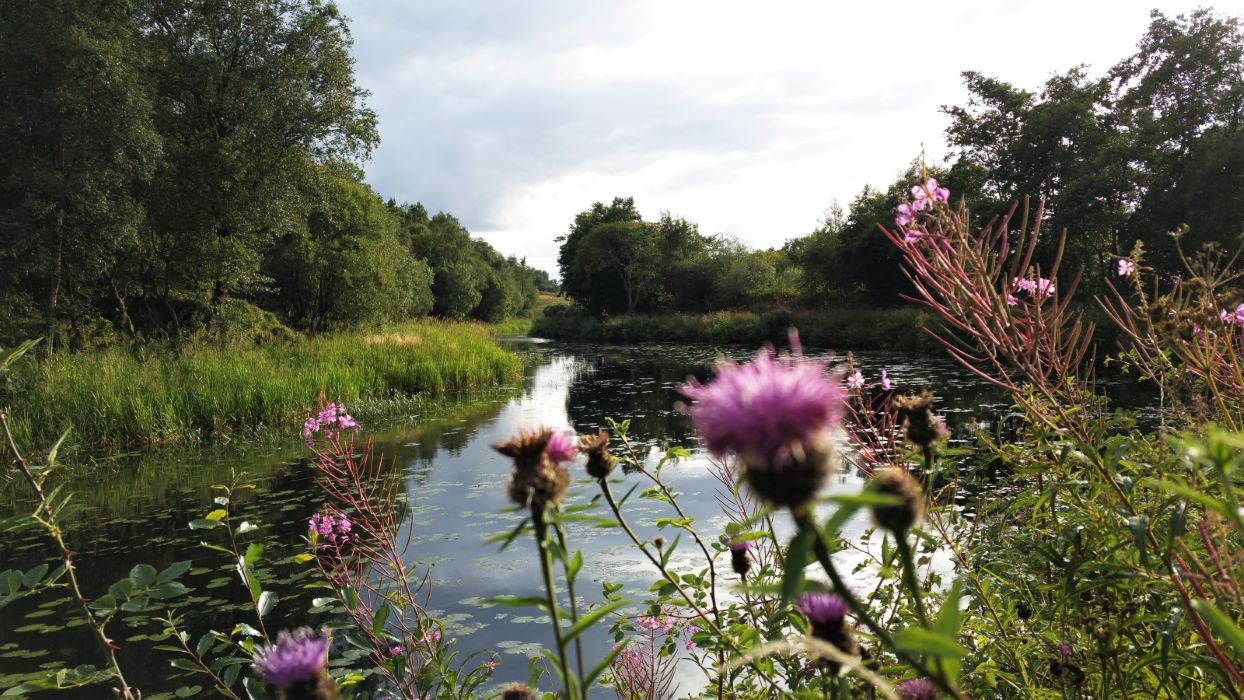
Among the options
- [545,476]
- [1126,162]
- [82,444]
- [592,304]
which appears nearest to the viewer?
[545,476]

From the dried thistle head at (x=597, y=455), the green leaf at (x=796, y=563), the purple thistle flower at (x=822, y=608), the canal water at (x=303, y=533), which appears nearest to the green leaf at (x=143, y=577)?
the canal water at (x=303, y=533)

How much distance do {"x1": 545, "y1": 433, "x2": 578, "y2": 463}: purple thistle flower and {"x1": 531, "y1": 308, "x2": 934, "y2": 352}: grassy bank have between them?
14.3 m

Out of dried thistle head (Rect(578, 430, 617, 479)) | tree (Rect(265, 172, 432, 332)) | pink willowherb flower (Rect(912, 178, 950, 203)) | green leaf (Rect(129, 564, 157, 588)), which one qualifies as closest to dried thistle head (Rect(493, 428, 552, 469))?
dried thistle head (Rect(578, 430, 617, 479))

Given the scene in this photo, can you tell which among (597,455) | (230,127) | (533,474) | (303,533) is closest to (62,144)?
(230,127)

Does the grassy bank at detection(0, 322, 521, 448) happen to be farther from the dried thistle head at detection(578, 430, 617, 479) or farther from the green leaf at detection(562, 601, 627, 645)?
the green leaf at detection(562, 601, 627, 645)

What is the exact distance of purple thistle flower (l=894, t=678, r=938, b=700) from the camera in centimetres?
82

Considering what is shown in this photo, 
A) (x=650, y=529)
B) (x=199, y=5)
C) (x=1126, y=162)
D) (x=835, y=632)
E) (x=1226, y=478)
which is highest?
(x=199, y=5)

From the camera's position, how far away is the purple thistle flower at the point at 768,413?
1.71ft

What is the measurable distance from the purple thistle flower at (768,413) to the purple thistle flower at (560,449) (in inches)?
13.2

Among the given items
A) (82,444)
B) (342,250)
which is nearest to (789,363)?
(82,444)

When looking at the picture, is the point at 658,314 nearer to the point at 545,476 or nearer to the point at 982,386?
the point at 982,386

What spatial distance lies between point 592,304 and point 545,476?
39.4 m

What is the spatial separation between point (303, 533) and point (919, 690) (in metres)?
5.39

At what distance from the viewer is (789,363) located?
2.06 ft
